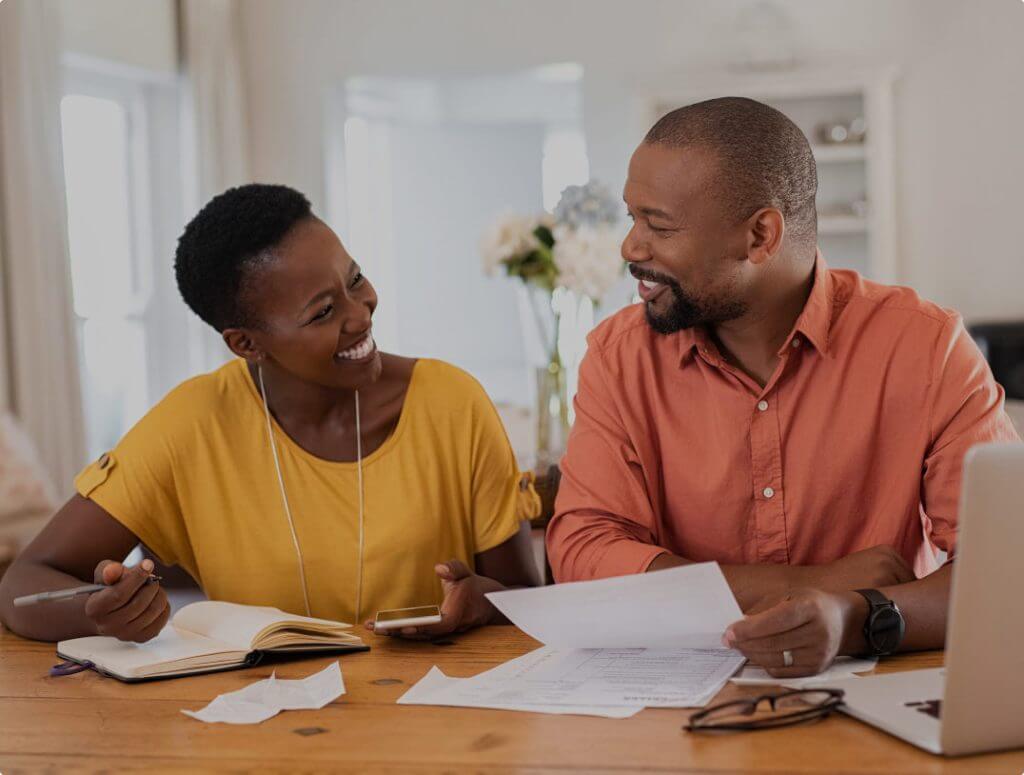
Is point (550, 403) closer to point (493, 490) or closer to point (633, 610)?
point (493, 490)

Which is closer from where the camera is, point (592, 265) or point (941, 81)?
point (592, 265)

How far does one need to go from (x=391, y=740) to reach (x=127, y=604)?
49cm

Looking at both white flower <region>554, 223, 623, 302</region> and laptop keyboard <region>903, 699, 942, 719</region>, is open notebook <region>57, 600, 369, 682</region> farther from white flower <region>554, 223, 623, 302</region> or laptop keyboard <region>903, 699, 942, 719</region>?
white flower <region>554, 223, 623, 302</region>

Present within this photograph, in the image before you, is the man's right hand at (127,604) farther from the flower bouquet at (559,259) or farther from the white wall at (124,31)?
the white wall at (124,31)

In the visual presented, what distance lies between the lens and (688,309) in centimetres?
173

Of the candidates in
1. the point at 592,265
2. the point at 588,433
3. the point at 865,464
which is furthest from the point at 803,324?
the point at 592,265

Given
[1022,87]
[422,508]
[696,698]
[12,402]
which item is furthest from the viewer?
[1022,87]

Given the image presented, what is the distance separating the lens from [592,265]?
3.10m

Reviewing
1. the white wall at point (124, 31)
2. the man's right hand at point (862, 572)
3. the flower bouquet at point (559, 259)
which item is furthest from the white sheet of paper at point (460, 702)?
the white wall at point (124, 31)

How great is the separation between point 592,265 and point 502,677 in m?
1.83

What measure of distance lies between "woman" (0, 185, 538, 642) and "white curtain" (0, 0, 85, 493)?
276 centimetres

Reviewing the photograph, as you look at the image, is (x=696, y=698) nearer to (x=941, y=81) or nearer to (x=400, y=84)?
(x=941, y=81)

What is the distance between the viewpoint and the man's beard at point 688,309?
1.72 m

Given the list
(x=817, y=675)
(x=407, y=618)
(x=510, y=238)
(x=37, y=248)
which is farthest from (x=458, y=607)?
(x=37, y=248)
